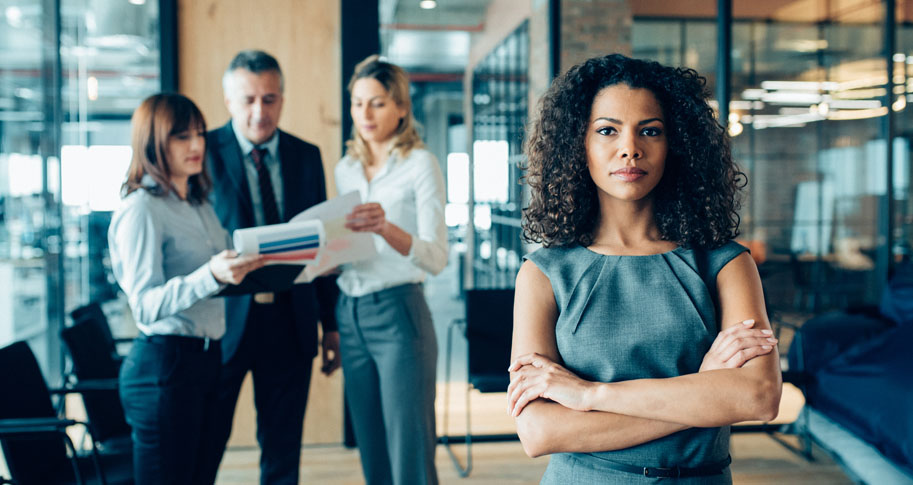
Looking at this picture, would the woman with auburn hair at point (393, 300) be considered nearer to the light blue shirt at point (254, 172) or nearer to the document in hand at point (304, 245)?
the document in hand at point (304, 245)

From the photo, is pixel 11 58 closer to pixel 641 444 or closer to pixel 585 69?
pixel 585 69

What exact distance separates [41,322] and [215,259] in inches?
113

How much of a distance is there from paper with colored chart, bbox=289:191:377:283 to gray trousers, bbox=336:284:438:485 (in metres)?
0.20

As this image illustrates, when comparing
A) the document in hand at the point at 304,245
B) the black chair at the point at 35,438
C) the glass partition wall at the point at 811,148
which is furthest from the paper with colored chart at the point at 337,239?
the glass partition wall at the point at 811,148

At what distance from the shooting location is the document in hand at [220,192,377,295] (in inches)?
85.8

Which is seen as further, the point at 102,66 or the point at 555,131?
the point at 102,66

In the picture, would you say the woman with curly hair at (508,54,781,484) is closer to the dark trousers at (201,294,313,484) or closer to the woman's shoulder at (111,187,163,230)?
the woman's shoulder at (111,187,163,230)

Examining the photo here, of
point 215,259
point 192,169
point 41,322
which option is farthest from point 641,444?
point 41,322

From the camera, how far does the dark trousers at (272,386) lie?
265cm

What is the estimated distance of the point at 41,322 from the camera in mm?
4410

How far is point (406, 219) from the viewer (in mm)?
2775

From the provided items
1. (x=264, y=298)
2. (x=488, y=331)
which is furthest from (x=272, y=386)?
(x=488, y=331)

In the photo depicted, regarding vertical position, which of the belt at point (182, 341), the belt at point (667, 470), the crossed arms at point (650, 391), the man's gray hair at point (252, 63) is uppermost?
the man's gray hair at point (252, 63)

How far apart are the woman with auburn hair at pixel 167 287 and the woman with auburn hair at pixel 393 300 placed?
0.53m
